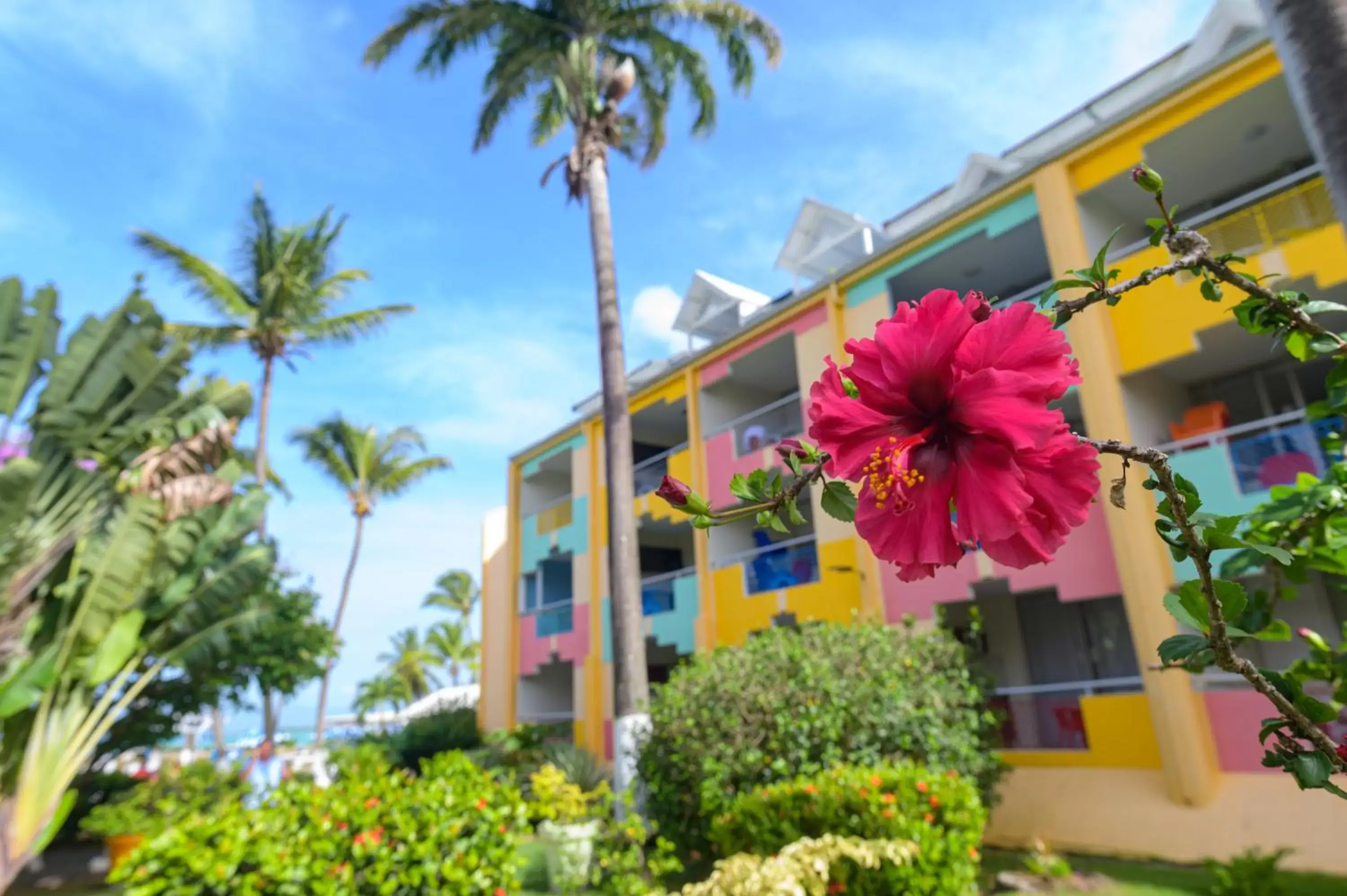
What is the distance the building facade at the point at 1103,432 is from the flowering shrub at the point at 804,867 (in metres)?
2.79

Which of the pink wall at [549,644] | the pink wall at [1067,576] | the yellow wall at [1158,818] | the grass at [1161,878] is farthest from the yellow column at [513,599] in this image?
the grass at [1161,878]

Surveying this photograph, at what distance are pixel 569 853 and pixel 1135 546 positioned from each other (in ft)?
24.2

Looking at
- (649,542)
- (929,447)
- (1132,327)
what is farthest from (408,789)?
(649,542)

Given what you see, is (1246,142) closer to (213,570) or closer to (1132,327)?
(1132,327)

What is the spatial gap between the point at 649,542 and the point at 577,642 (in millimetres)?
3272

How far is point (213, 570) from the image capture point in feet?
39.0

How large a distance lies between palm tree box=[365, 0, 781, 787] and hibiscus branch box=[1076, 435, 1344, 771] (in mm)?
11103

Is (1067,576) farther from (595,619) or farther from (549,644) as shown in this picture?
(549,644)

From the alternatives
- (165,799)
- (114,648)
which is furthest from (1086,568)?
(165,799)

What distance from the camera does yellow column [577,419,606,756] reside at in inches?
664

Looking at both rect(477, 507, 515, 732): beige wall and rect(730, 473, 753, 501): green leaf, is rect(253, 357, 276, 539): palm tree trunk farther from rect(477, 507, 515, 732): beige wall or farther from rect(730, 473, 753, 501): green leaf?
rect(730, 473, 753, 501): green leaf

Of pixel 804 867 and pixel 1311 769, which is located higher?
pixel 1311 769

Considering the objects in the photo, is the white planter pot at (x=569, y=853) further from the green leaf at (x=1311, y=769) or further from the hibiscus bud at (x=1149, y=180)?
the hibiscus bud at (x=1149, y=180)

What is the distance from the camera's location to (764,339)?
15.3 meters
